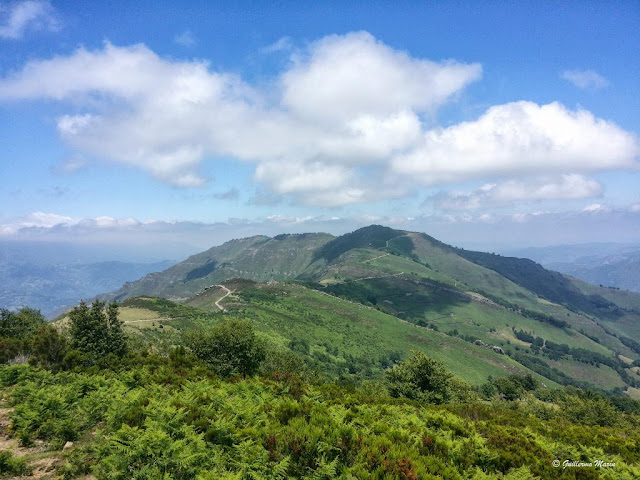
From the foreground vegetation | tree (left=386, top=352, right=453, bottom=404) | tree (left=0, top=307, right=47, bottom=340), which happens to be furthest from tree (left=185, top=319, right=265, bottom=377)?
tree (left=0, top=307, right=47, bottom=340)

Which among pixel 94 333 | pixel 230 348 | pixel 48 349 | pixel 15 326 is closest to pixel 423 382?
pixel 230 348

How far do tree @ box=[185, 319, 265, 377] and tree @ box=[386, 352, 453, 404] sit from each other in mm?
24377

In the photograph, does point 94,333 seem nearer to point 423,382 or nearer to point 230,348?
point 230,348

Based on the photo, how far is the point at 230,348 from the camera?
178ft

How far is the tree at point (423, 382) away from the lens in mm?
55375

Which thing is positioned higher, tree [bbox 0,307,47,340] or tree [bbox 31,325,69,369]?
tree [bbox 31,325,69,369]

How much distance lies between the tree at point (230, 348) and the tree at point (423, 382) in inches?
960

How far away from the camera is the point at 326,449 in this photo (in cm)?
1333

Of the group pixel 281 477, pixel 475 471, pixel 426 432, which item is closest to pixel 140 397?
pixel 281 477

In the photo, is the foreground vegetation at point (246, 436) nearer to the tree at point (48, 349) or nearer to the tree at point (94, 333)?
the tree at point (48, 349)

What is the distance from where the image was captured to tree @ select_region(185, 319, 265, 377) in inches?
2084

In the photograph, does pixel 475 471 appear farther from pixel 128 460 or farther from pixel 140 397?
pixel 140 397

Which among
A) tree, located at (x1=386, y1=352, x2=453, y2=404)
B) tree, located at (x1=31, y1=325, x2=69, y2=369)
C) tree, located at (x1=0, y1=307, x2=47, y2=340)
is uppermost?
tree, located at (x1=31, y1=325, x2=69, y2=369)

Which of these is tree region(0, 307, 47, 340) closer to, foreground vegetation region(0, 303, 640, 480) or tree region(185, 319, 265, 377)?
tree region(185, 319, 265, 377)
